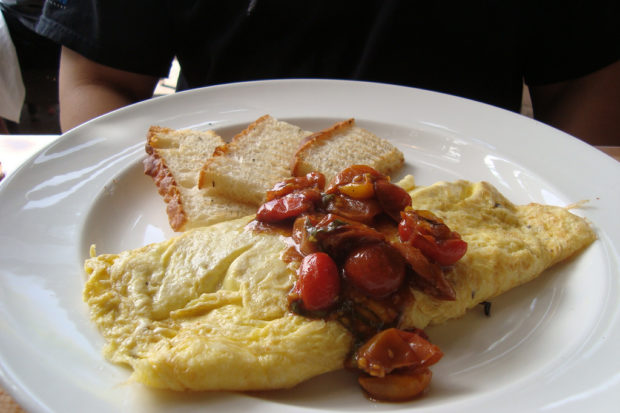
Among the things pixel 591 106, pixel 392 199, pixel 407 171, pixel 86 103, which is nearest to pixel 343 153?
pixel 407 171

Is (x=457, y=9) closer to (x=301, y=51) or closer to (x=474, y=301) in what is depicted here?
(x=301, y=51)

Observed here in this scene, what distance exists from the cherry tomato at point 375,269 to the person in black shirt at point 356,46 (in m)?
2.28

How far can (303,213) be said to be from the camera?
202 cm

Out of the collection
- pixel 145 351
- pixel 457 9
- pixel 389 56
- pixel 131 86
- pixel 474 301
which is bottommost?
pixel 131 86

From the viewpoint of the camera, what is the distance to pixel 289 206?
6.74ft

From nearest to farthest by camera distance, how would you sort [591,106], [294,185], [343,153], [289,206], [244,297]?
1. [244,297]
2. [289,206]
3. [294,185]
4. [343,153]
5. [591,106]

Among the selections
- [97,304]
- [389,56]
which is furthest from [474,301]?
[389,56]

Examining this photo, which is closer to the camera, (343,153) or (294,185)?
(294,185)

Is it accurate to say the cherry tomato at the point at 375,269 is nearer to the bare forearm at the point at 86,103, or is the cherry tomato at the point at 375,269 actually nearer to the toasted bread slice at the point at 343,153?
the toasted bread slice at the point at 343,153

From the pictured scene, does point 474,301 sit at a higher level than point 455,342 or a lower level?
higher

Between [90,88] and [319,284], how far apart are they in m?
2.93

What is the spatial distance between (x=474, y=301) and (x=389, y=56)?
232 cm

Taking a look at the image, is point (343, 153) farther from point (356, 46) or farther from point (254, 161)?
point (356, 46)

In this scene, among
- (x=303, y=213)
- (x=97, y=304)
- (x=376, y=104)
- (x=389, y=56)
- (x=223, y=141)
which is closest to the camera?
(x=97, y=304)
